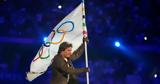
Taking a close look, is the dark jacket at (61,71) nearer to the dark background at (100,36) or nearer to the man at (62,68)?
the man at (62,68)

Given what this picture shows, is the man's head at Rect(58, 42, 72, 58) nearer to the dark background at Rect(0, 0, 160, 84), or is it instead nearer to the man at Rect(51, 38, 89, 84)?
the man at Rect(51, 38, 89, 84)

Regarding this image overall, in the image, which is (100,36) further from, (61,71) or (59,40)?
(61,71)

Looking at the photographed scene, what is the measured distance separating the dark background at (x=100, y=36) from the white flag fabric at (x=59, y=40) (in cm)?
357

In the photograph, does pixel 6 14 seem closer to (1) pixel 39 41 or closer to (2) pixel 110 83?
(1) pixel 39 41

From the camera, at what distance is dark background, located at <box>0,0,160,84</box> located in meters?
9.43

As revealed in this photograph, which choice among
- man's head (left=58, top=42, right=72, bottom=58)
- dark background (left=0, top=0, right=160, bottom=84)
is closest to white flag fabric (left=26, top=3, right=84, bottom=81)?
man's head (left=58, top=42, right=72, bottom=58)

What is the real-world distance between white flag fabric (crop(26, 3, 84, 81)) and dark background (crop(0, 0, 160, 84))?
3572 mm

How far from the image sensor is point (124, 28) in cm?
1040

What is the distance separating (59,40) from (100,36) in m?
4.32

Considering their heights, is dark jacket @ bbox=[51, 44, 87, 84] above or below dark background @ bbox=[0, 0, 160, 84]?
below

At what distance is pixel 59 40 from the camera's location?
5.82 m

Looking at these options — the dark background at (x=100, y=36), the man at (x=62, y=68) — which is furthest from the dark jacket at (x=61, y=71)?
the dark background at (x=100, y=36)

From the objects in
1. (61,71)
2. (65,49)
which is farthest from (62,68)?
(65,49)

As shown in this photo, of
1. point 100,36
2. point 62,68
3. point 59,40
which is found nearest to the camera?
point 62,68
